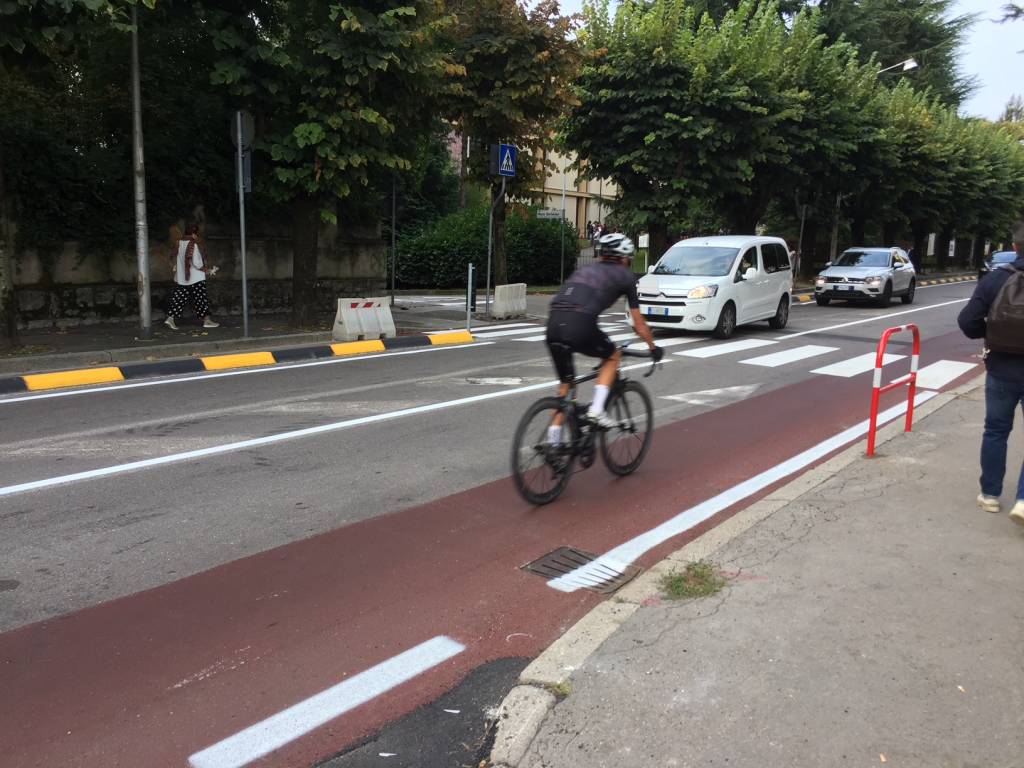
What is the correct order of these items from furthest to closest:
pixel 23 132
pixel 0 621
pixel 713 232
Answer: pixel 713 232, pixel 23 132, pixel 0 621

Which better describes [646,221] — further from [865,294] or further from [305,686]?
[305,686]

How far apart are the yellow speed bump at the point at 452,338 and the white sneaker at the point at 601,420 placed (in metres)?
8.27

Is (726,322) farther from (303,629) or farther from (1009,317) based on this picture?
(303,629)

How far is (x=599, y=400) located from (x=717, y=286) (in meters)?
9.45

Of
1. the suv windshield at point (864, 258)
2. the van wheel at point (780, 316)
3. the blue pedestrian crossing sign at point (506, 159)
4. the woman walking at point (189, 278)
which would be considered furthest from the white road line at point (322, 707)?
the suv windshield at point (864, 258)

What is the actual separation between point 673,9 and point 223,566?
21.9 meters

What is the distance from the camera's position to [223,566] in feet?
14.3

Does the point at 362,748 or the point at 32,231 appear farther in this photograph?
the point at 32,231

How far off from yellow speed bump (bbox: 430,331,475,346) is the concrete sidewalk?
944 cm

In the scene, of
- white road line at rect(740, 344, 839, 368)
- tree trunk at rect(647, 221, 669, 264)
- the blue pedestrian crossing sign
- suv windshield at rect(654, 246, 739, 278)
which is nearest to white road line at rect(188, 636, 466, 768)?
white road line at rect(740, 344, 839, 368)

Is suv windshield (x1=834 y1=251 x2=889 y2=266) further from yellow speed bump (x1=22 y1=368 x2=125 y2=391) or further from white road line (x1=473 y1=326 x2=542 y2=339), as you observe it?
yellow speed bump (x1=22 y1=368 x2=125 y2=391)

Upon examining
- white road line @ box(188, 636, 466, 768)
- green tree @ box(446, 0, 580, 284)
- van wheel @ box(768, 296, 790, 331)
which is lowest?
white road line @ box(188, 636, 466, 768)

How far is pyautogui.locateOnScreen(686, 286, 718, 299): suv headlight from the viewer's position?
14.2 m

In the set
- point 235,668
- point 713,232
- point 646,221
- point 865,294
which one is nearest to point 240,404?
point 235,668
